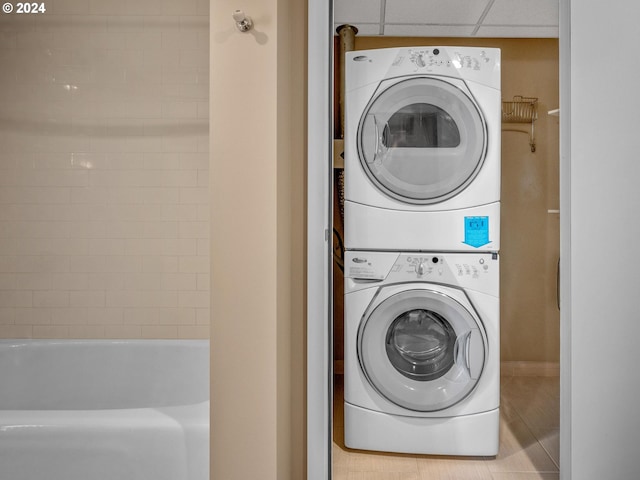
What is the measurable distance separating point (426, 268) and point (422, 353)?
34 centimetres

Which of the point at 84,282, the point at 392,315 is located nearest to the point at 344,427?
the point at 392,315

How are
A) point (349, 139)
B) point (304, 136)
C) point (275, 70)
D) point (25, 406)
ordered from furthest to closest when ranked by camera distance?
point (25, 406) < point (349, 139) < point (304, 136) < point (275, 70)

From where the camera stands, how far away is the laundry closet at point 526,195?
1698mm

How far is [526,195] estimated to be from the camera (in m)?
1.72

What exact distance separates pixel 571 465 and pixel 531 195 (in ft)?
3.18

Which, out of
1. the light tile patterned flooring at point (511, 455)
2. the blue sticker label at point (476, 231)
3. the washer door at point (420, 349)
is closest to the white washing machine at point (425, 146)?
the blue sticker label at point (476, 231)

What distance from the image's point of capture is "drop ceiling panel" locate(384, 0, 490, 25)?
1.71 meters

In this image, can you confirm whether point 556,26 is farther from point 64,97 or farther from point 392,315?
→ point 64,97

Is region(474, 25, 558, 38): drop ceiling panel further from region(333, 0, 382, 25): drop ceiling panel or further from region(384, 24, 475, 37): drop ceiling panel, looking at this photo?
region(333, 0, 382, 25): drop ceiling panel

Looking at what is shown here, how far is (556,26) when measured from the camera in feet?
5.63

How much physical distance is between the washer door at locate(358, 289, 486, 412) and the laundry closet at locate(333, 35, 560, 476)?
0.14 metres

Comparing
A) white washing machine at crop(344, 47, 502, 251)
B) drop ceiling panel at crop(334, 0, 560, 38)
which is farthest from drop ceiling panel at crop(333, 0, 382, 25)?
white washing machine at crop(344, 47, 502, 251)

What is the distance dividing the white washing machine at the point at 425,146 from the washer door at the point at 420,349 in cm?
25

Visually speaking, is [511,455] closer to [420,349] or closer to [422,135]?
[420,349]
